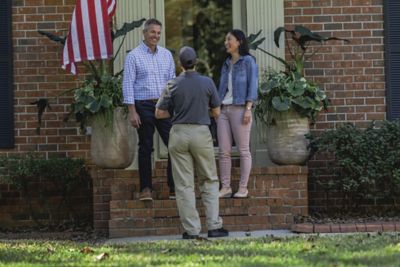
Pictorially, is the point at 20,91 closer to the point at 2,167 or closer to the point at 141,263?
the point at 2,167

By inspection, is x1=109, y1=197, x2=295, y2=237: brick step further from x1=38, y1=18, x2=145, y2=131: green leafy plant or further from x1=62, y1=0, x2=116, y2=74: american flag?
x1=62, y1=0, x2=116, y2=74: american flag

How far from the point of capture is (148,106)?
354 inches

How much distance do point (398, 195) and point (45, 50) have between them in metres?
4.48

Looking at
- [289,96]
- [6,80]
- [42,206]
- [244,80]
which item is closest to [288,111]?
[289,96]

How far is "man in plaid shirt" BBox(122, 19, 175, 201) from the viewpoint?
29.1 ft

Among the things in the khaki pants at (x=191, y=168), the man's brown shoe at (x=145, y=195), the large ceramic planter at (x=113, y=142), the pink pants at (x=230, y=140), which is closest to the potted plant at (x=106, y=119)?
the large ceramic planter at (x=113, y=142)

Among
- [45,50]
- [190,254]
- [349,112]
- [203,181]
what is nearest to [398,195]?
[349,112]

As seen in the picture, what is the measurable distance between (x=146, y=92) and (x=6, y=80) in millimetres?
2280

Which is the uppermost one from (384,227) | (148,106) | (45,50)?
(45,50)

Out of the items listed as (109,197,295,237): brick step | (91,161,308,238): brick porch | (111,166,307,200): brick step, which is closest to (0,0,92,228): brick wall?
(91,161,308,238): brick porch

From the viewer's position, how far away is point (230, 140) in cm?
916

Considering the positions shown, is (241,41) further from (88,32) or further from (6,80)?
(6,80)

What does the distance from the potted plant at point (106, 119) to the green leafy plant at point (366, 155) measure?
2.03m

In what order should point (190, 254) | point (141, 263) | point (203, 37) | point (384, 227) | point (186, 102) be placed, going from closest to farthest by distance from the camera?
point (141, 263) < point (190, 254) < point (186, 102) < point (384, 227) < point (203, 37)
